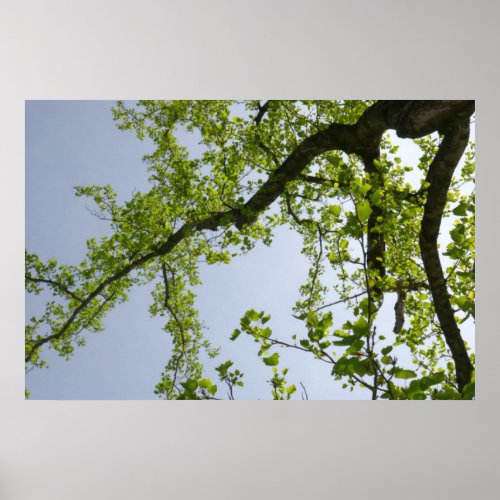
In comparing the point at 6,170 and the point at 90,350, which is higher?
the point at 6,170

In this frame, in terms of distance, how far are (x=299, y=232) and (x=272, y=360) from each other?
1.87 feet

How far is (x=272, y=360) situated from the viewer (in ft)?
9.04

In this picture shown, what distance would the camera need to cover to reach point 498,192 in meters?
2.92

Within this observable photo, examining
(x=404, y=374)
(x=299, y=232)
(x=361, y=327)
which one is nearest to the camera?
(x=361, y=327)

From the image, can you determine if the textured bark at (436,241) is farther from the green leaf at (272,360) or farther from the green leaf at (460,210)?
the green leaf at (272,360)

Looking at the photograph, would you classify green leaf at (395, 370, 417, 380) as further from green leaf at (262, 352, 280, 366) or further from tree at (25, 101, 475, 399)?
green leaf at (262, 352, 280, 366)

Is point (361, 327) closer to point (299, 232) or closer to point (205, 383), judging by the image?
point (299, 232)

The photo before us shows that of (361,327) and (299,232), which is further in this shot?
(299,232)

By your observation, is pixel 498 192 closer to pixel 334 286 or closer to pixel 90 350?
pixel 334 286

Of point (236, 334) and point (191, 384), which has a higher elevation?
point (236, 334)

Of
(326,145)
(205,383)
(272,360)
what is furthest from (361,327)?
(326,145)

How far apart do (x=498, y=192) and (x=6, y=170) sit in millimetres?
2233
